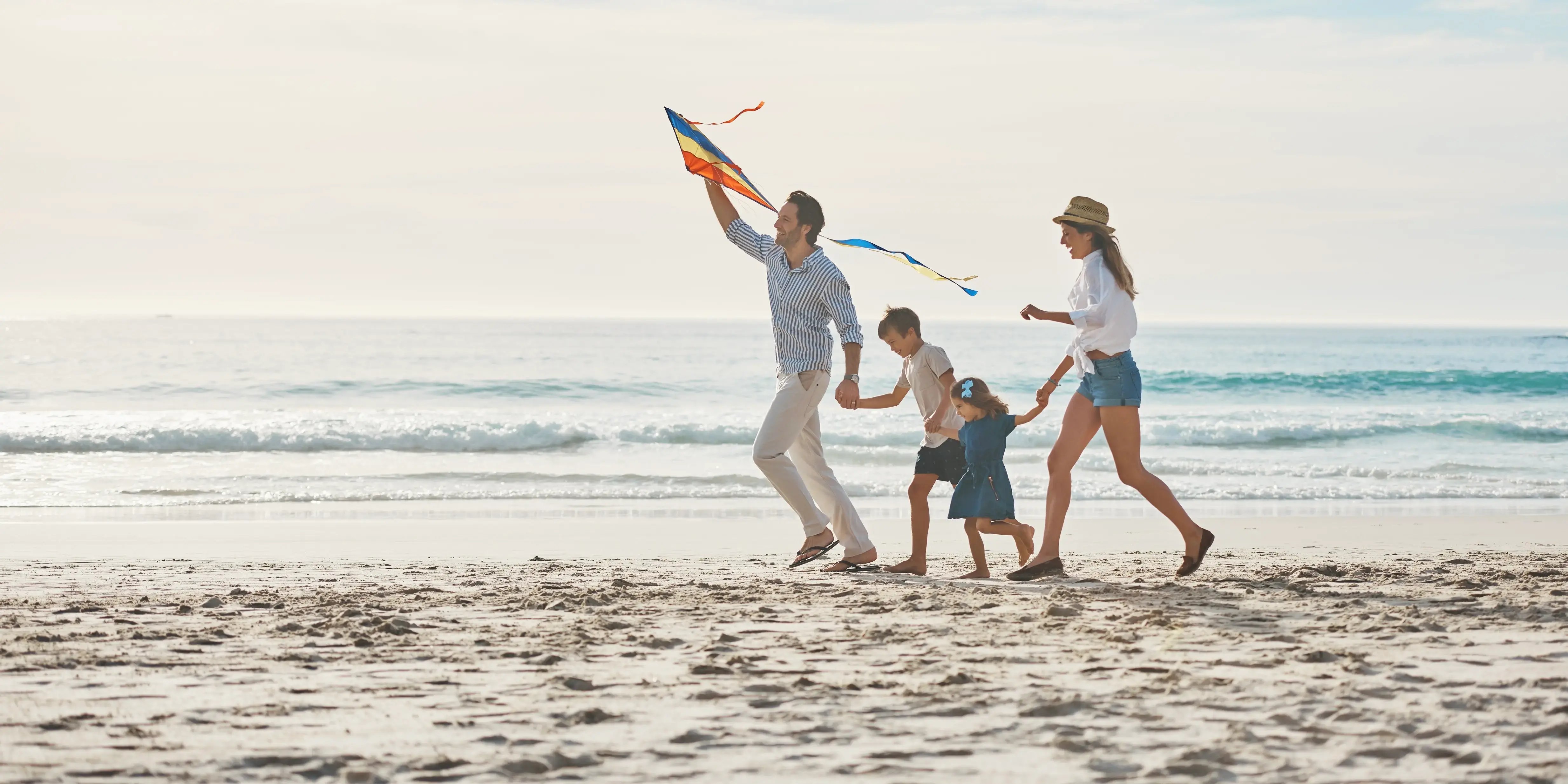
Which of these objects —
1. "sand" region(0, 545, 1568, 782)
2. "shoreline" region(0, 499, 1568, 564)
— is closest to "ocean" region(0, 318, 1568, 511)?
"shoreline" region(0, 499, 1568, 564)

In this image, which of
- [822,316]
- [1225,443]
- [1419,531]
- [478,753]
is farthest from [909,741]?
[1225,443]

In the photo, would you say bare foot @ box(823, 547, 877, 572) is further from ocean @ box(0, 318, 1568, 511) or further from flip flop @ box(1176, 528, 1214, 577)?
ocean @ box(0, 318, 1568, 511)

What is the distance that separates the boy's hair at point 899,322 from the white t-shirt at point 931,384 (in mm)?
116

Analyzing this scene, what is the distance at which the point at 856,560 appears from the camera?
20.4 ft

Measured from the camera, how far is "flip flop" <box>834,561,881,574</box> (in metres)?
6.19

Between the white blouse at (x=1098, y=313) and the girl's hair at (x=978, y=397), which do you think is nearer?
the white blouse at (x=1098, y=313)

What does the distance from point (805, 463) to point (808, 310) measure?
753mm

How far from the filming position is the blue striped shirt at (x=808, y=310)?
232 inches

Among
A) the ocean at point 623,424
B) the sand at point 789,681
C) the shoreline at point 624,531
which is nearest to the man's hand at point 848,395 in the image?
the sand at point 789,681

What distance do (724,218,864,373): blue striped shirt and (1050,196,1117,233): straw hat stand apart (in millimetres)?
1040

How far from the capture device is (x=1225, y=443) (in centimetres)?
1845

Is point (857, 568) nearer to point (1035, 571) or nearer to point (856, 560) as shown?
point (856, 560)

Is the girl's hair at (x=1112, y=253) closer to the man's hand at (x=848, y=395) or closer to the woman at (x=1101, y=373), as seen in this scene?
the woman at (x=1101, y=373)

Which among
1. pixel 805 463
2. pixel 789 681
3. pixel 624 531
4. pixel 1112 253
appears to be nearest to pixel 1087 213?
pixel 1112 253
